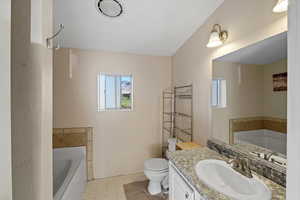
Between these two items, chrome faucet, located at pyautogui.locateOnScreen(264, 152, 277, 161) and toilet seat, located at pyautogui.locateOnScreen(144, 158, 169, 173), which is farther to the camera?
toilet seat, located at pyautogui.locateOnScreen(144, 158, 169, 173)

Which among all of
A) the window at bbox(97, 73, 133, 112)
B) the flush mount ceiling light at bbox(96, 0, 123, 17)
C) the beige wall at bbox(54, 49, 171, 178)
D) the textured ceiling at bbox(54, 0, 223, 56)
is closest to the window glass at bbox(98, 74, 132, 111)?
the window at bbox(97, 73, 133, 112)

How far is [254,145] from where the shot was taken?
4.19 ft

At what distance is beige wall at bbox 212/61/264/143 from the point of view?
1.27m

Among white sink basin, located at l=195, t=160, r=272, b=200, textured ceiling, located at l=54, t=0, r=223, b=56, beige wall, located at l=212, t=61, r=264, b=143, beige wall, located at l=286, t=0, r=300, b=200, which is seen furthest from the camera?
textured ceiling, located at l=54, t=0, r=223, b=56

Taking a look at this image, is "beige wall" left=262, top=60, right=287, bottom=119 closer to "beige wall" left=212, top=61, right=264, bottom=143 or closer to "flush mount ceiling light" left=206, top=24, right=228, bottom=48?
"beige wall" left=212, top=61, right=264, bottom=143

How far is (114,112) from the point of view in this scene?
8.54 feet

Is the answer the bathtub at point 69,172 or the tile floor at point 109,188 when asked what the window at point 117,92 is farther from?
the tile floor at point 109,188

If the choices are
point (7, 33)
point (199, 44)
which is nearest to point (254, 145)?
point (199, 44)

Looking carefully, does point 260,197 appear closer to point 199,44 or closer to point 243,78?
point 243,78

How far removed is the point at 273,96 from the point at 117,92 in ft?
7.43

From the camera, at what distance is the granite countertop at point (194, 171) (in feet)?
2.88

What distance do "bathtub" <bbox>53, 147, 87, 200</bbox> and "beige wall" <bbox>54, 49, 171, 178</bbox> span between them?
31cm

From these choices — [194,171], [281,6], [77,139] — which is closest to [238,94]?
[281,6]

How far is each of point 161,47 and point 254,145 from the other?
1.92 metres
